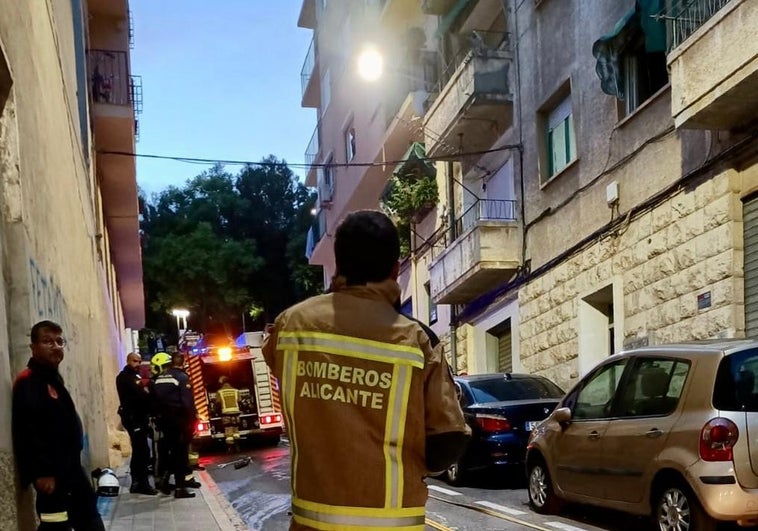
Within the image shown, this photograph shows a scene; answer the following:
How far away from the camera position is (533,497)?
30.2 feet

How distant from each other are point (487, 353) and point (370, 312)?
1882 cm

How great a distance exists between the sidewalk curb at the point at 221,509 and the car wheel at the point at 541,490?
2850mm

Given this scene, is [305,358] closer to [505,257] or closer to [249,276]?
[505,257]

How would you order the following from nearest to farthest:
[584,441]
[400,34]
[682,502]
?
[682,502]
[584,441]
[400,34]

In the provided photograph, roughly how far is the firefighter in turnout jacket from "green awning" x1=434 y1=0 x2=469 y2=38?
1860 cm

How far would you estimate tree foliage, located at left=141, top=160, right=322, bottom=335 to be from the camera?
152 ft

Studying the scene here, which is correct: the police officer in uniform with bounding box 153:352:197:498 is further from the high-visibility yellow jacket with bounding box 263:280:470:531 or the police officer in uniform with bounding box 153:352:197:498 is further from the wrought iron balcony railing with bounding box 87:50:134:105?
the wrought iron balcony railing with bounding box 87:50:134:105

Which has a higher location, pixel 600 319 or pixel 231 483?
pixel 600 319

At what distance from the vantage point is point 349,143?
32406 millimetres

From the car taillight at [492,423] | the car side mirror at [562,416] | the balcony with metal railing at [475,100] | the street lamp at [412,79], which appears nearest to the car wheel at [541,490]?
the car side mirror at [562,416]

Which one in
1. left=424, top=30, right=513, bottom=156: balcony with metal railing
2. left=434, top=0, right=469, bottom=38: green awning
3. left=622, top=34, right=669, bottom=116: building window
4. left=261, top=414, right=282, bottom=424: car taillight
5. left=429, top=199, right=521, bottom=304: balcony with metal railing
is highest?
left=434, top=0, right=469, bottom=38: green awning

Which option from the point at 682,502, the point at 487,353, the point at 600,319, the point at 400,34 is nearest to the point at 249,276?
the point at 400,34

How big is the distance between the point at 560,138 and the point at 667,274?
5.07 m

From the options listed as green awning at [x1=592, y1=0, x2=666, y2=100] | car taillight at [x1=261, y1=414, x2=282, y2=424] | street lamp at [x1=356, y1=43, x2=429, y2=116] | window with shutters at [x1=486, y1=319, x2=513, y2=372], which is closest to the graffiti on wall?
green awning at [x1=592, y1=0, x2=666, y2=100]
